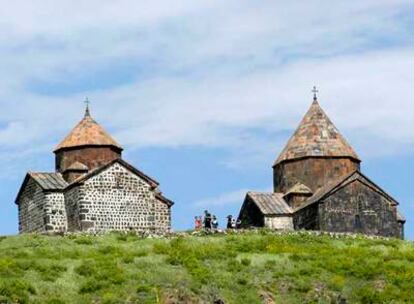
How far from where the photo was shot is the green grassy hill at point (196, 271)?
1651 inches

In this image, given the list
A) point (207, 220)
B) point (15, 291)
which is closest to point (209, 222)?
point (207, 220)

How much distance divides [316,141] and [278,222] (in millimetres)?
4079

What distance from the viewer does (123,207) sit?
195 feet

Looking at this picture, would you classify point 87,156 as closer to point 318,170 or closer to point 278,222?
point 278,222

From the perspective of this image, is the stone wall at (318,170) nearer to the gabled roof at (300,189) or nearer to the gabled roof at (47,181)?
the gabled roof at (300,189)

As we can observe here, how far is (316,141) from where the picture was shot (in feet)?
206

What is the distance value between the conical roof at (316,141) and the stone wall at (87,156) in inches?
292

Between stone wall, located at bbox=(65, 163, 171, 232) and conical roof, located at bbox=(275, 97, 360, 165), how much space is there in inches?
249

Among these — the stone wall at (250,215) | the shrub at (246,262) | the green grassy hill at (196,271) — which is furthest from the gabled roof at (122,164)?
the shrub at (246,262)

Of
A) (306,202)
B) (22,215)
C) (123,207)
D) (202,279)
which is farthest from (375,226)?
(202,279)

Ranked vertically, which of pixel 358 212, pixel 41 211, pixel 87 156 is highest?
pixel 87 156

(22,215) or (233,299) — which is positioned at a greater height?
(22,215)

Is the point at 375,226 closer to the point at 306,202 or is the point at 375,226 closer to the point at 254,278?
the point at 306,202

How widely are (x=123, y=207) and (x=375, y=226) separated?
1030cm
